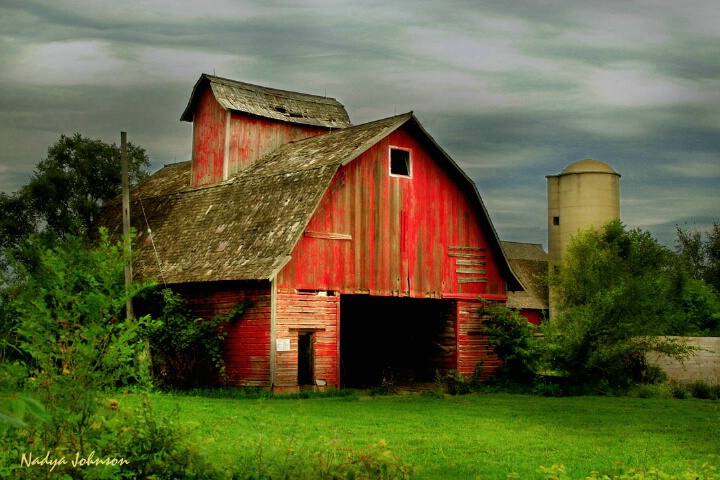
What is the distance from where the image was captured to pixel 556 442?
45.9 feet

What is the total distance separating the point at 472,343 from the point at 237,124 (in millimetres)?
10774

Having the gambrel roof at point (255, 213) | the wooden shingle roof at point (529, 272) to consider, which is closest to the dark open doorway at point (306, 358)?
the gambrel roof at point (255, 213)

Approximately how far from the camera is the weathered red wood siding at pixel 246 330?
925 inches

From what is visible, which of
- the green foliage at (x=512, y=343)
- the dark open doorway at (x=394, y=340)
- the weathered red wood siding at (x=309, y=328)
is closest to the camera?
the weathered red wood siding at (x=309, y=328)

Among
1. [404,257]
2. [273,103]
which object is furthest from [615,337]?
[273,103]

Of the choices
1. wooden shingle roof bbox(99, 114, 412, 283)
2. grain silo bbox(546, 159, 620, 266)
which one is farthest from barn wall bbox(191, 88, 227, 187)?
grain silo bbox(546, 159, 620, 266)

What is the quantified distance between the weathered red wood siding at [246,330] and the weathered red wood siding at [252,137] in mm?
6387

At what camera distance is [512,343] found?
27.4m

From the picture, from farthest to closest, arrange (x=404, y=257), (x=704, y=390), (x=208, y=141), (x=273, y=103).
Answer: (x=273, y=103) < (x=208, y=141) < (x=404, y=257) < (x=704, y=390)

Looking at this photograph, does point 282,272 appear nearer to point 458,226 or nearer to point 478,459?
point 458,226

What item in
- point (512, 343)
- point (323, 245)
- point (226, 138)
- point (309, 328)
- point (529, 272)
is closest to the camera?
point (309, 328)

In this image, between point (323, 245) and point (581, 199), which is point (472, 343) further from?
point (581, 199)

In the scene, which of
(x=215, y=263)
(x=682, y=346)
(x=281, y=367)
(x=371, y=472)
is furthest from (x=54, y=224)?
(x=371, y=472)

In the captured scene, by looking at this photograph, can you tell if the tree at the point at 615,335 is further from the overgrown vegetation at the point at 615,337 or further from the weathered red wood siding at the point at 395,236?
the weathered red wood siding at the point at 395,236
